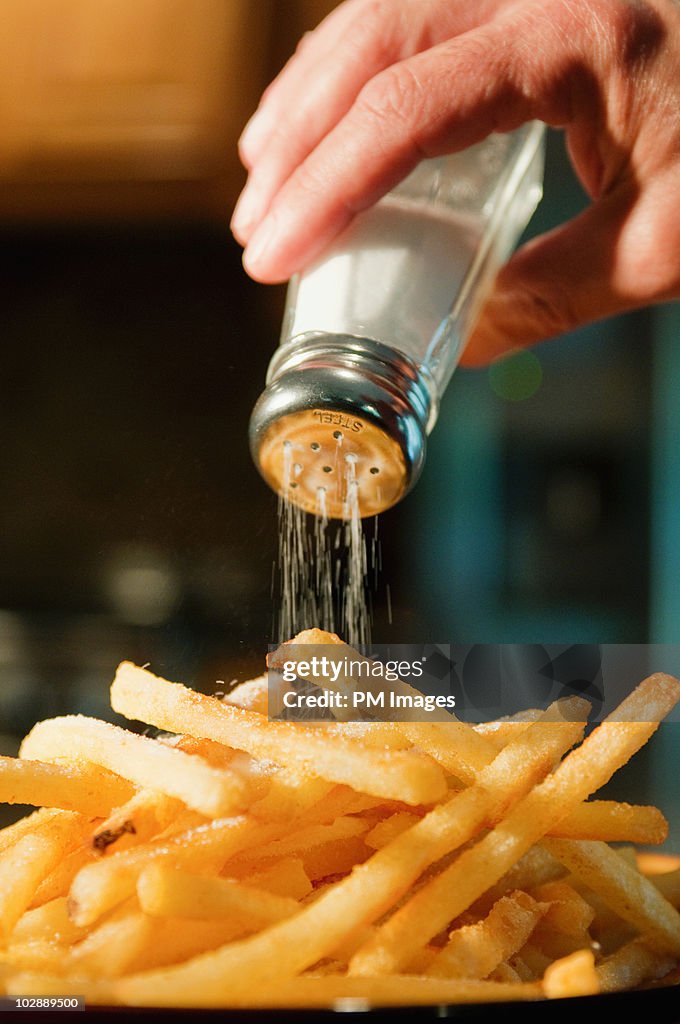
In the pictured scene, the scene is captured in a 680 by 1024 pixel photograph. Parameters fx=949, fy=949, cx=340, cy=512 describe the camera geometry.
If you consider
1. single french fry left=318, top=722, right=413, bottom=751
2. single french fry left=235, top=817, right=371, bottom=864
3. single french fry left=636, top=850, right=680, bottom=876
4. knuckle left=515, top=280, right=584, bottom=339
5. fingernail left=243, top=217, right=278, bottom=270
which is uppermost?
knuckle left=515, top=280, right=584, bottom=339

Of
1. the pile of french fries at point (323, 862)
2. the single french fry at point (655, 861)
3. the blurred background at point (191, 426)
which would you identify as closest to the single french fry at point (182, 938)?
the pile of french fries at point (323, 862)

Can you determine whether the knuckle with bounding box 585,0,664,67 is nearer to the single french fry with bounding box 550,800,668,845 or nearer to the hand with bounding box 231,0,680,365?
the hand with bounding box 231,0,680,365

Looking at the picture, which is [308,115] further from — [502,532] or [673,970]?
[502,532]

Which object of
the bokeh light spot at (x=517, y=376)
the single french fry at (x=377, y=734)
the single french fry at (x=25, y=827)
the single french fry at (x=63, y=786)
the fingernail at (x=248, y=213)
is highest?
the bokeh light spot at (x=517, y=376)

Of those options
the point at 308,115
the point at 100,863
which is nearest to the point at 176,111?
the point at 308,115

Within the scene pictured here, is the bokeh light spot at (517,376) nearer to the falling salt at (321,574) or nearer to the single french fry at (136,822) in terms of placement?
the falling salt at (321,574)

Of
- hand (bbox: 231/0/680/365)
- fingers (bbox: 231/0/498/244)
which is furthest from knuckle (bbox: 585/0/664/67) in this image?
fingers (bbox: 231/0/498/244)
